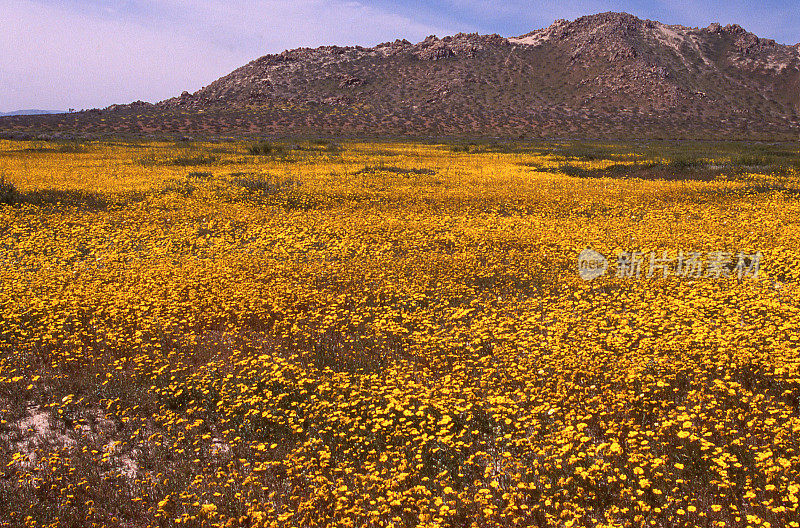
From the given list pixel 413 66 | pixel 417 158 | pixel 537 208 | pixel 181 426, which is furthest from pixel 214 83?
pixel 181 426

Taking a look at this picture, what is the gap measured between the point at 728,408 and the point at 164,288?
10.6 m

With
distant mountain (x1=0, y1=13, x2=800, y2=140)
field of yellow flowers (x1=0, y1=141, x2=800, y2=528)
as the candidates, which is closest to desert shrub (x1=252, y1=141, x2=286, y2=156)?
field of yellow flowers (x1=0, y1=141, x2=800, y2=528)

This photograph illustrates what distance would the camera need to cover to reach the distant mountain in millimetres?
94062

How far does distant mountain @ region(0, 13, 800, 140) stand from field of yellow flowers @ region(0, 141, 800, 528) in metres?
71.7

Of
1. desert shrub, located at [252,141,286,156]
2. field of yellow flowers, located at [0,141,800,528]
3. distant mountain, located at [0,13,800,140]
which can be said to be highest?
distant mountain, located at [0,13,800,140]

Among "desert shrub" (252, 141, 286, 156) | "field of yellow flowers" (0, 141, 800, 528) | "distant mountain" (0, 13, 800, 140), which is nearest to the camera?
"field of yellow flowers" (0, 141, 800, 528)

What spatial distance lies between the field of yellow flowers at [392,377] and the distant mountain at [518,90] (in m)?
71.7

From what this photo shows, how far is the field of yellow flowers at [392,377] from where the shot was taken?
5.14 meters

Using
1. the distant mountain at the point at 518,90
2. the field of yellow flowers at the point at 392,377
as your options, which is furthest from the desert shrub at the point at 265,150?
the distant mountain at the point at 518,90

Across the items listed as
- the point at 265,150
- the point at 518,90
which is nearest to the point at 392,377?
the point at 265,150

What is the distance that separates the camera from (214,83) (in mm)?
169500

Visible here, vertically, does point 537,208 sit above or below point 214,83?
below

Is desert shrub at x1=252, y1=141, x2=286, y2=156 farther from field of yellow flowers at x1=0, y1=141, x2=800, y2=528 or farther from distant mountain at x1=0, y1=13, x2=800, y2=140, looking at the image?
distant mountain at x1=0, y1=13, x2=800, y2=140

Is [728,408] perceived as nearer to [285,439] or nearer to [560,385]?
[560,385]
